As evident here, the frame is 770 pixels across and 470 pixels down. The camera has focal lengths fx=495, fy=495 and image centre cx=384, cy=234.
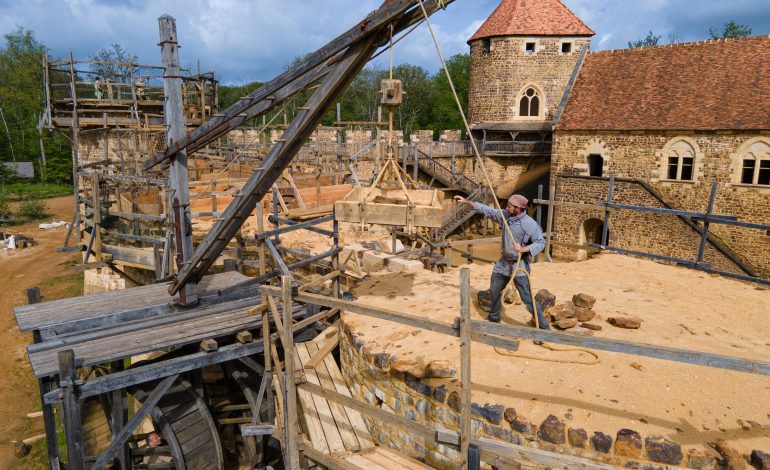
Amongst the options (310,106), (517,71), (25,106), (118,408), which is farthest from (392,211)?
(25,106)

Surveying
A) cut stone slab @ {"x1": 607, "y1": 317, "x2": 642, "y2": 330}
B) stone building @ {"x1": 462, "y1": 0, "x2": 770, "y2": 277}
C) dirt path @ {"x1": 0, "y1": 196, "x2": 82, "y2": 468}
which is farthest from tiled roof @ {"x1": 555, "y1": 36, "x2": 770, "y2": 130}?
dirt path @ {"x1": 0, "y1": 196, "x2": 82, "y2": 468}

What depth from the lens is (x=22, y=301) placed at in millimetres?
17516

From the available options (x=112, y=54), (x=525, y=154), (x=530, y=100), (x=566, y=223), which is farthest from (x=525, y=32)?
(x=112, y=54)

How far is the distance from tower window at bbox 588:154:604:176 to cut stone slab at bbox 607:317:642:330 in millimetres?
13890

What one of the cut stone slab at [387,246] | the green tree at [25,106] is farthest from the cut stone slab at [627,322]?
the green tree at [25,106]

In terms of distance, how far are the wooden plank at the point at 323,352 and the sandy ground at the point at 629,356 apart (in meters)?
0.47

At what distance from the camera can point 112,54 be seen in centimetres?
5284

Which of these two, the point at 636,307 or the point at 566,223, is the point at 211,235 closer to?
the point at 636,307

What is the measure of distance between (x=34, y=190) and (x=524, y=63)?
1365 inches

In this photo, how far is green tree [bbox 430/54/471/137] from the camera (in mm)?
52219

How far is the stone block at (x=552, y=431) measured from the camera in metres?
4.61

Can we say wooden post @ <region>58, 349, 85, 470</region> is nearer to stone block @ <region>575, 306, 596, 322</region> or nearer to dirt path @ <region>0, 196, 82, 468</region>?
dirt path @ <region>0, 196, 82, 468</region>

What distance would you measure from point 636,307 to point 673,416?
3.24m

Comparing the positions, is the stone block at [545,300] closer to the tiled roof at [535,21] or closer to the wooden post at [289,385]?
the wooden post at [289,385]
